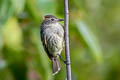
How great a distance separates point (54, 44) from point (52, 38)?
75 millimetres

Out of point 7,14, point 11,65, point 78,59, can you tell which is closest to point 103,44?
point 78,59

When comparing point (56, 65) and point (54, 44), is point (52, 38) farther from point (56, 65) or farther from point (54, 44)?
point (56, 65)

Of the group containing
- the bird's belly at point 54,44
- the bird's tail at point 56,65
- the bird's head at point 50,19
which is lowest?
the bird's tail at point 56,65

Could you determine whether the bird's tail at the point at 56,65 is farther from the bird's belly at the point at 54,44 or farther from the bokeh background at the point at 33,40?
the bokeh background at the point at 33,40

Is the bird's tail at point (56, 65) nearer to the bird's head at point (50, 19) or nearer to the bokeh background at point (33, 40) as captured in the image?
the bokeh background at point (33, 40)

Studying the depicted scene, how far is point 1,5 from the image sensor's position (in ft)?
16.0

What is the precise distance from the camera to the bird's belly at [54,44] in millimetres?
4730

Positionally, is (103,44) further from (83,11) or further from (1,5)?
(1,5)

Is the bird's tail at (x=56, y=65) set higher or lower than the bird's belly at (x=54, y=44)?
lower

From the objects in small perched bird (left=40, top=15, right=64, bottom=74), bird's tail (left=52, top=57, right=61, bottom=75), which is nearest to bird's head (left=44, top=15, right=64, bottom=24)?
small perched bird (left=40, top=15, right=64, bottom=74)

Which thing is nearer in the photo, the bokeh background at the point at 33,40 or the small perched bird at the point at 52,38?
the small perched bird at the point at 52,38

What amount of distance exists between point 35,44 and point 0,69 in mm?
625

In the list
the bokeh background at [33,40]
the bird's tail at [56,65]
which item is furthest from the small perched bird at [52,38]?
the bokeh background at [33,40]

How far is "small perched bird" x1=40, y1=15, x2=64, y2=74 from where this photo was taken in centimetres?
471
